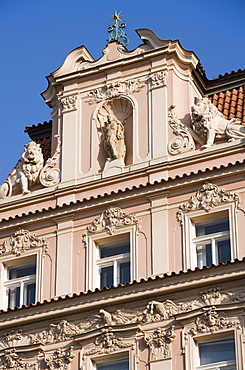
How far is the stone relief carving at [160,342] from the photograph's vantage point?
27.0 meters

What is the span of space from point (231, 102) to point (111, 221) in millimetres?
5088

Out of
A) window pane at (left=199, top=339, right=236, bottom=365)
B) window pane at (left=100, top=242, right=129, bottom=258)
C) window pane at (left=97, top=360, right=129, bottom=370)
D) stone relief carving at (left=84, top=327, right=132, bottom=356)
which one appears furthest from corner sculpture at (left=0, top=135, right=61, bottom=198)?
window pane at (left=199, top=339, right=236, bottom=365)

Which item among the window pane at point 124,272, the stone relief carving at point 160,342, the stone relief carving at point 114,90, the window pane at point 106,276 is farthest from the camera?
the stone relief carving at point 114,90

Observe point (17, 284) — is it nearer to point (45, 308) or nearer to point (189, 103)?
point (45, 308)

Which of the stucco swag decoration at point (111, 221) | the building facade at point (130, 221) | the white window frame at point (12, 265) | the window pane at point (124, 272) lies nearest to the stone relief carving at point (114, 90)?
the building facade at point (130, 221)

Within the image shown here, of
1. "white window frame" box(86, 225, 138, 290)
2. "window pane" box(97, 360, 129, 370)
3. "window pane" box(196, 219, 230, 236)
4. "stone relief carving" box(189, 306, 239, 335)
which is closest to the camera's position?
"stone relief carving" box(189, 306, 239, 335)

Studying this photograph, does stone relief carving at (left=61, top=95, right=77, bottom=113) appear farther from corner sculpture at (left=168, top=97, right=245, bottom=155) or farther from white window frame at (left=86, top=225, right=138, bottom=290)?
white window frame at (left=86, top=225, right=138, bottom=290)

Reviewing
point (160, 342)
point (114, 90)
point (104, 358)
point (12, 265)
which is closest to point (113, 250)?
point (12, 265)

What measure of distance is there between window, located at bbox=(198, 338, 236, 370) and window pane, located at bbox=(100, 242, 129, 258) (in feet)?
12.2

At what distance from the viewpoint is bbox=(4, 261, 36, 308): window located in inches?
1192

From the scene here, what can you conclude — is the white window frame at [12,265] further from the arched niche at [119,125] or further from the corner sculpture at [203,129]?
the corner sculpture at [203,129]

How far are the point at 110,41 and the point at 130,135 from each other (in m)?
3.38

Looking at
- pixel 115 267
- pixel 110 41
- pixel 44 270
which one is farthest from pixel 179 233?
pixel 110 41

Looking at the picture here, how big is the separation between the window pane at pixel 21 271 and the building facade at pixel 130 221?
0.03 metres
